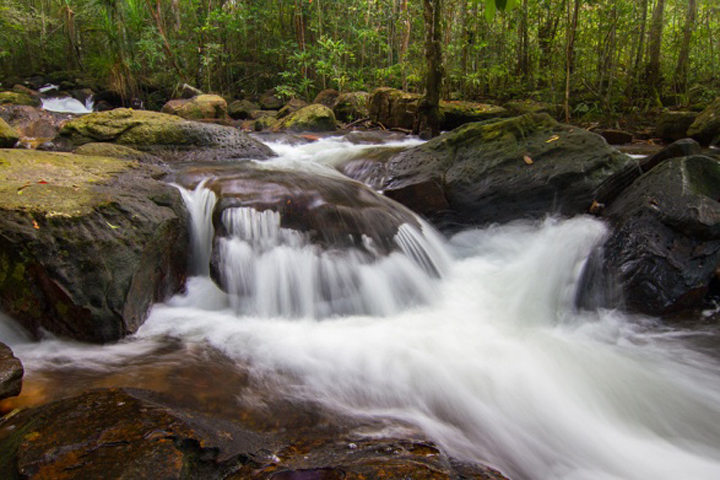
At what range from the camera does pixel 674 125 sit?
887cm

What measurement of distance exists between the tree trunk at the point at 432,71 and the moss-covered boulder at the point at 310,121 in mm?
2705

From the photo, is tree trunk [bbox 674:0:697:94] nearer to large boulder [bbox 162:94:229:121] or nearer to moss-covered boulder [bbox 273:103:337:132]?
moss-covered boulder [bbox 273:103:337:132]

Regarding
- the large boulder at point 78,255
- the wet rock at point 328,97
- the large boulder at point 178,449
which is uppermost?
the wet rock at point 328,97

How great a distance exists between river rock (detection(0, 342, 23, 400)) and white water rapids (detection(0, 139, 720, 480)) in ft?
1.51

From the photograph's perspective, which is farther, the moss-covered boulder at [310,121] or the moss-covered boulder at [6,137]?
the moss-covered boulder at [310,121]

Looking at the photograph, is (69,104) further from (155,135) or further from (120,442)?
(120,442)

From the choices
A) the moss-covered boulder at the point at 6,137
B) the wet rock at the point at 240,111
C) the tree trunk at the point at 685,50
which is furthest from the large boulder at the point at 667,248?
the wet rock at the point at 240,111

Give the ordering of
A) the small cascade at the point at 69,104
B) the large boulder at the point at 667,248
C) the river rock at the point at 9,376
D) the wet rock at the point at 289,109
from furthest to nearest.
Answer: the small cascade at the point at 69,104
the wet rock at the point at 289,109
the large boulder at the point at 667,248
the river rock at the point at 9,376

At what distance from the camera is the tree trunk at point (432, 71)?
8062 mm

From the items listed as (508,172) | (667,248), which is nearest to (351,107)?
(508,172)

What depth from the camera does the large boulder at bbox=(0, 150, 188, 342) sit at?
2.80 metres

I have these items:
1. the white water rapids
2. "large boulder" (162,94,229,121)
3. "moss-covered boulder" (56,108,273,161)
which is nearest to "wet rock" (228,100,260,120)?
"large boulder" (162,94,229,121)

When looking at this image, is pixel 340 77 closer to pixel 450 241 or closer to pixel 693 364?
pixel 450 241

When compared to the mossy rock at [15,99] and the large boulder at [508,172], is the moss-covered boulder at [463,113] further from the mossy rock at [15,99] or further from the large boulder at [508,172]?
the mossy rock at [15,99]
